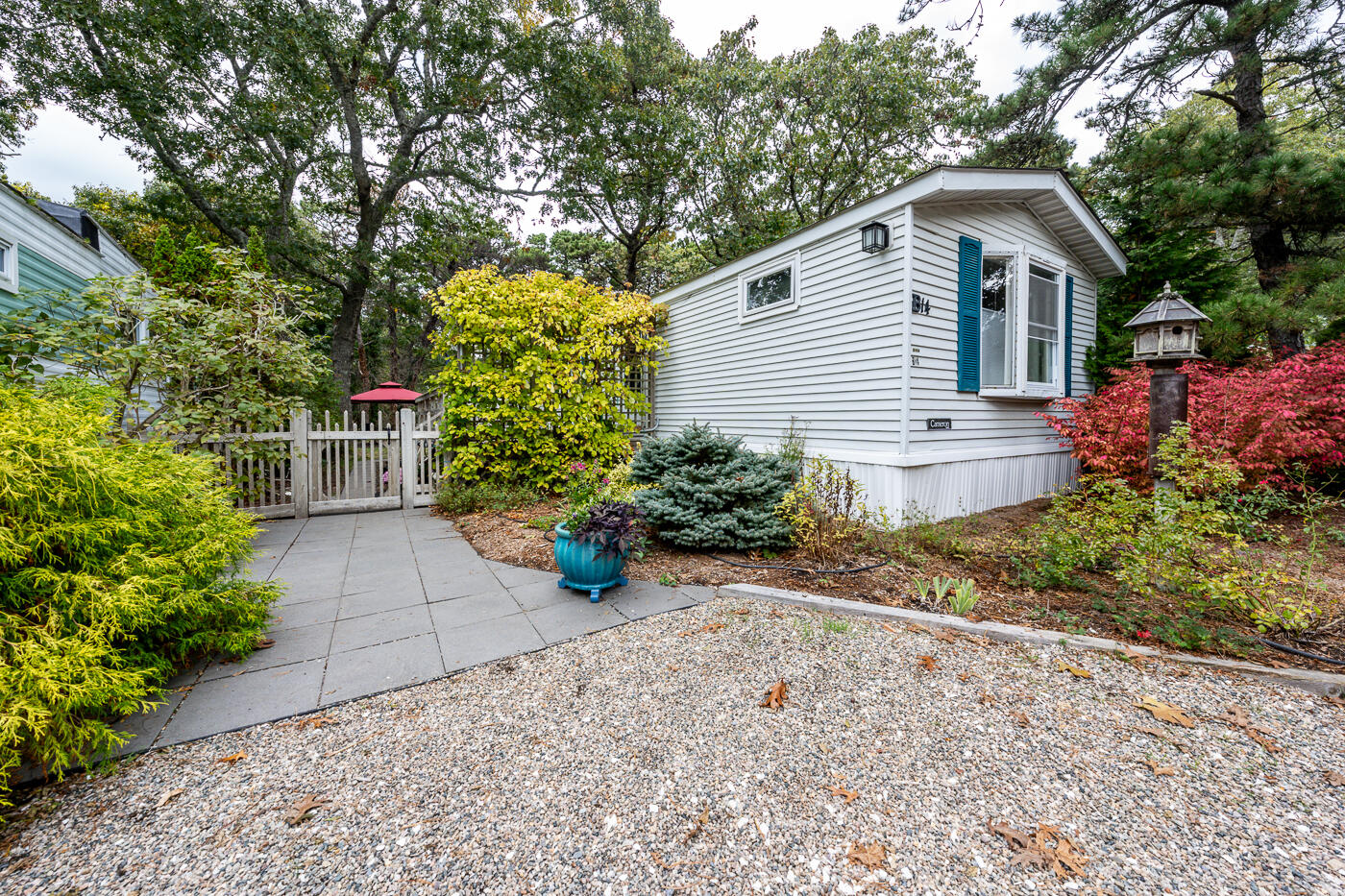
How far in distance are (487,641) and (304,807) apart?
45.6 inches

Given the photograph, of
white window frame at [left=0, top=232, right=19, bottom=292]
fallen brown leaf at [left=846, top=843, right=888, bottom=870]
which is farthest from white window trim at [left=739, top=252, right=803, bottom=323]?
white window frame at [left=0, top=232, right=19, bottom=292]

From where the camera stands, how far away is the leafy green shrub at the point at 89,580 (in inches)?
63.5

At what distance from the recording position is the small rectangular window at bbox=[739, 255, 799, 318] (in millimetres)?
5957

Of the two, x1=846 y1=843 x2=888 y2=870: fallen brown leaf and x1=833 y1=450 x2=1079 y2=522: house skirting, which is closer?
x1=846 y1=843 x2=888 y2=870: fallen brown leaf

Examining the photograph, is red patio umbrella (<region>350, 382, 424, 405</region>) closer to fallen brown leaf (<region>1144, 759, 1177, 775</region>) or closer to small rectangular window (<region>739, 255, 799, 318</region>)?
small rectangular window (<region>739, 255, 799, 318</region>)

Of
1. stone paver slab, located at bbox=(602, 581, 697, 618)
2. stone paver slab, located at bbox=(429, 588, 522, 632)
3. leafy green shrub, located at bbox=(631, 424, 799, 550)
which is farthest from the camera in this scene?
leafy green shrub, located at bbox=(631, 424, 799, 550)

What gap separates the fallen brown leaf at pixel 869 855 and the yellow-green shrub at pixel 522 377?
5.45m

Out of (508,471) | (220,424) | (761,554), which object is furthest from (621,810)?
(220,424)

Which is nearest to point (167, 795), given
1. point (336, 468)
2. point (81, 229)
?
point (336, 468)

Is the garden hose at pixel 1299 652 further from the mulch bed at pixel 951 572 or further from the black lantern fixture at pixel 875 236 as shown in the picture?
the black lantern fixture at pixel 875 236

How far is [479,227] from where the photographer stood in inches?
502

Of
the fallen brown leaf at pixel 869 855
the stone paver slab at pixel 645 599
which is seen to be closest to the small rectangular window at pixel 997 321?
the stone paver slab at pixel 645 599

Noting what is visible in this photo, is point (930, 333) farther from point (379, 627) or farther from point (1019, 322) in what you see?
point (379, 627)

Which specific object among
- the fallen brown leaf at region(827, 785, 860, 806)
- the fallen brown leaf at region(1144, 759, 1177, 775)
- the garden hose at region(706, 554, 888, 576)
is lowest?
the fallen brown leaf at region(827, 785, 860, 806)
